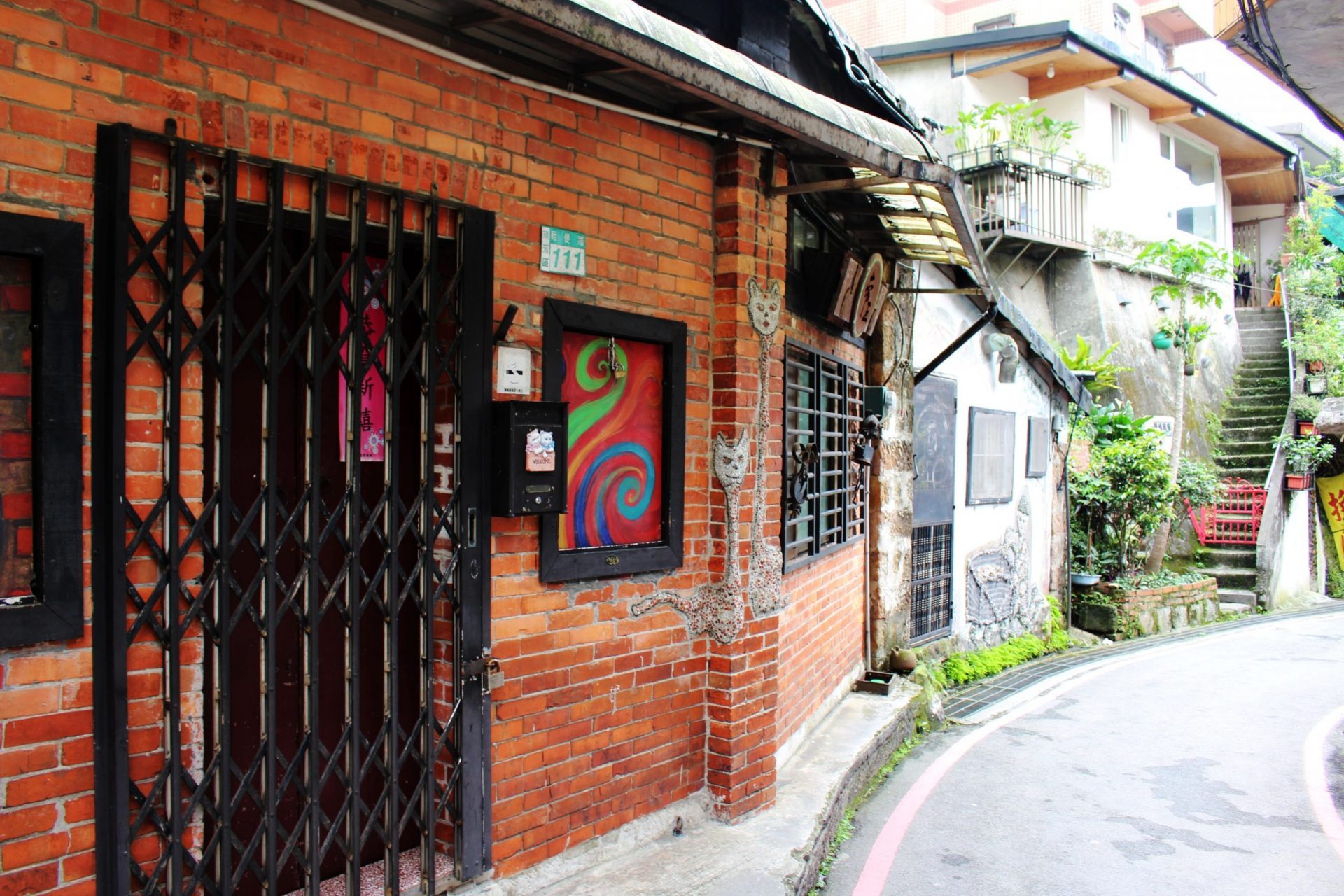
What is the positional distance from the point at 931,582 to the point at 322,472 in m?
7.86

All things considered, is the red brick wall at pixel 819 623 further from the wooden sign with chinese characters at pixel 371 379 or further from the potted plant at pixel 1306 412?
the potted plant at pixel 1306 412

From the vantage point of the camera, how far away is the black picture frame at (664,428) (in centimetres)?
398

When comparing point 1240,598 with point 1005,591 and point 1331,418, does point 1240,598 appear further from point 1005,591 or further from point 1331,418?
point 1005,591

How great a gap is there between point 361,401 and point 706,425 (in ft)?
6.11

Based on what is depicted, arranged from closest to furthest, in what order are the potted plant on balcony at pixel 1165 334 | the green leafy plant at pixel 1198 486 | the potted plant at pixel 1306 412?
the green leafy plant at pixel 1198 486 < the potted plant at pixel 1306 412 < the potted plant on balcony at pixel 1165 334

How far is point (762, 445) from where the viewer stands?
4.99m

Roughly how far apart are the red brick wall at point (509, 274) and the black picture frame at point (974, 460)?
588cm

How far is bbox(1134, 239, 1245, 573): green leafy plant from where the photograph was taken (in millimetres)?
15437

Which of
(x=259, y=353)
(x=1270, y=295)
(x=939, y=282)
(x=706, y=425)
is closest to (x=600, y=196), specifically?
(x=706, y=425)

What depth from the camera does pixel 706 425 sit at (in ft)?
15.8

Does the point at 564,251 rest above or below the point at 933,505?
above

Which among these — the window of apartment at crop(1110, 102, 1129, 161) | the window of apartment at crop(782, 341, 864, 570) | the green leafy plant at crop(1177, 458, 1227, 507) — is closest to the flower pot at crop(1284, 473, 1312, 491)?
the green leafy plant at crop(1177, 458, 1227, 507)

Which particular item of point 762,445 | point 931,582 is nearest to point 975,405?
point 931,582

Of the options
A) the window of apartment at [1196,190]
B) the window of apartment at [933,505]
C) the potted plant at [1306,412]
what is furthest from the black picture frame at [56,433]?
the window of apartment at [1196,190]
